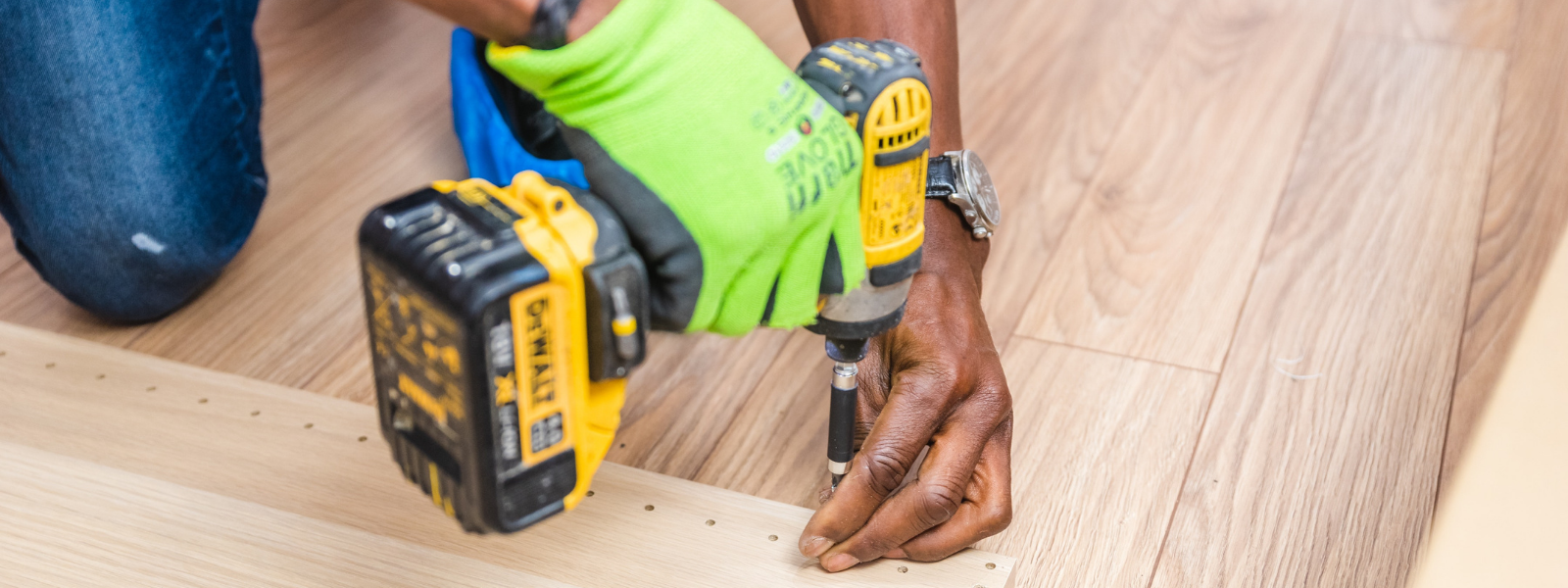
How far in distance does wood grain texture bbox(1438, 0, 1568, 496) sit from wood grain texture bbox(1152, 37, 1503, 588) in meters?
0.02

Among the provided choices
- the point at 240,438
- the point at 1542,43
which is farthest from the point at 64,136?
the point at 1542,43

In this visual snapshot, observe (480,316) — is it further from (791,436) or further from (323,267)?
(323,267)

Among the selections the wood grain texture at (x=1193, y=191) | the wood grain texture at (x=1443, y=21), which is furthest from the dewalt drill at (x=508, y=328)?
the wood grain texture at (x=1443, y=21)

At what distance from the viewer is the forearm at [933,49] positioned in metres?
1.19

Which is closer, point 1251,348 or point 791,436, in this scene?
point 791,436

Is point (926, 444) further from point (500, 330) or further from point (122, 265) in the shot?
point (122, 265)

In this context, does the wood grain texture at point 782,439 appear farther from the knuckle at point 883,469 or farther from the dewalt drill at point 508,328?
the dewalt drill at point 508,328

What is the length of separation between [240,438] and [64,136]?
500 millimetres

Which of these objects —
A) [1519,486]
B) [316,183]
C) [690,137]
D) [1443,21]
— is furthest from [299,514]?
[1443,21]

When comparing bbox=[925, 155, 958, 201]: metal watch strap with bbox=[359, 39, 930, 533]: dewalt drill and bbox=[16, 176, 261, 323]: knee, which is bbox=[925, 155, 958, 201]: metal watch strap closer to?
bbox=[359, 39, 930, 533]: dewalt drill

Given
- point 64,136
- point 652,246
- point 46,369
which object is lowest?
point 46,369

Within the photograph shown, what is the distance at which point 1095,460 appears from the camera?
122 centimetres

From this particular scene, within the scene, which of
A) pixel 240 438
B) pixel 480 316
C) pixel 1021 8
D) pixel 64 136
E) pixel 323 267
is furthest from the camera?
pixel 1021 8

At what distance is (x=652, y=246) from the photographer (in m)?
0.72
